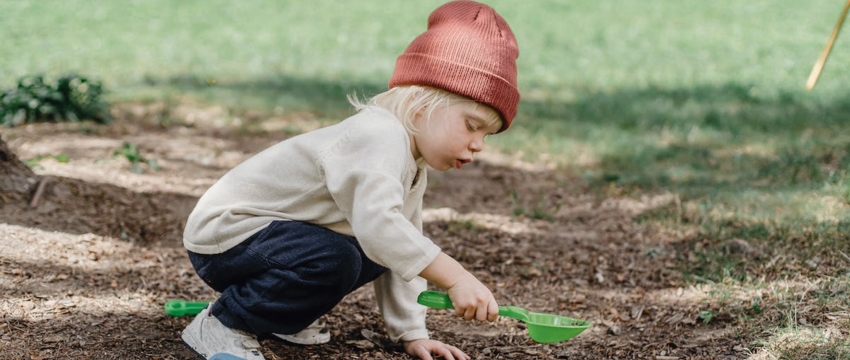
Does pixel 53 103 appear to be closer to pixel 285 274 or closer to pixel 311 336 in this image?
pixel 311 336

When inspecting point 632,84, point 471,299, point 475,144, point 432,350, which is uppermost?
point 475,144

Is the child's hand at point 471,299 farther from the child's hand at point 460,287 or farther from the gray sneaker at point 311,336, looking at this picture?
the gray sneaker at point 311,336

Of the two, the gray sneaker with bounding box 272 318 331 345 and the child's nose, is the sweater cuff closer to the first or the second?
the gray sneaker with bounding box 272 318 331 345

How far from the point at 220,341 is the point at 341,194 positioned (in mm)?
649

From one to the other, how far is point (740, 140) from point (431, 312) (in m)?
3.19

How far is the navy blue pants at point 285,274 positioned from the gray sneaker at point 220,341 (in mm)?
30

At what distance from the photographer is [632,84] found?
7.87 meters

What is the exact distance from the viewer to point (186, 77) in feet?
24.8

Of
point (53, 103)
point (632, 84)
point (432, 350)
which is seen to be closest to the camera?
point (432, 350)

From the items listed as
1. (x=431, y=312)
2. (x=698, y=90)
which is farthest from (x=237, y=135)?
(x=698, y=90)

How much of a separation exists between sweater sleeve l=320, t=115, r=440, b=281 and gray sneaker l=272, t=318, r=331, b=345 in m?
0.66

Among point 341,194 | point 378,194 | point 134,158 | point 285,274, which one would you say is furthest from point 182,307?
point 134,158

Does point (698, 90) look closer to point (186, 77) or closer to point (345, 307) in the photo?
point (186, 77)

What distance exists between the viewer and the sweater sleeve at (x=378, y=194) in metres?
2.23
